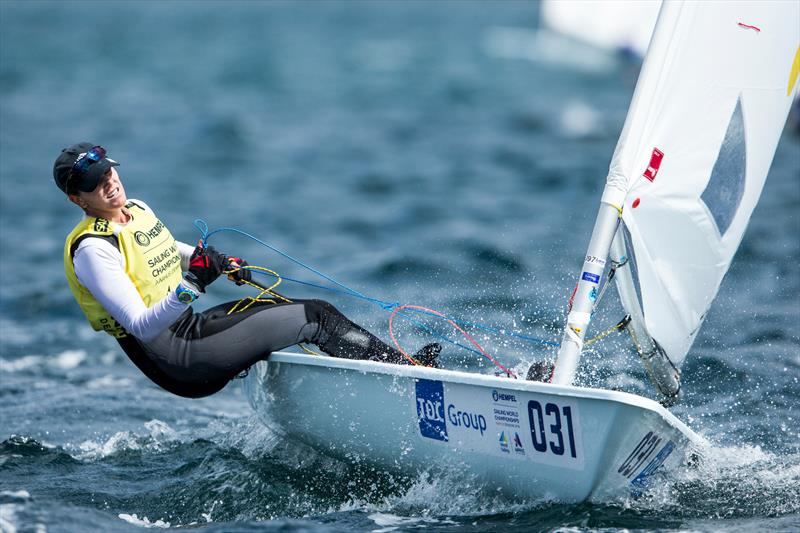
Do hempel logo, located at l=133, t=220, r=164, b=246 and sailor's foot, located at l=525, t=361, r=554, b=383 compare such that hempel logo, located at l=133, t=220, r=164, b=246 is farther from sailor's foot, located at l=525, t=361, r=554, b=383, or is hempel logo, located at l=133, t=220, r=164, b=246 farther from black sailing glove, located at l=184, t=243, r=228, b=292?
sailor's foot, located at l=525, t=361, r=554, b=383

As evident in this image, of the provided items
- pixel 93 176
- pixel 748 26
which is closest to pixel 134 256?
pixel 93 176

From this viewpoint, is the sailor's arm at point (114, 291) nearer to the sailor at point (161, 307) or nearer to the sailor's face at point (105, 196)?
the sailor at point (161, 307)

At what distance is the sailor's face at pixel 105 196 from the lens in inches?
128

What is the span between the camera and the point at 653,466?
3027mm

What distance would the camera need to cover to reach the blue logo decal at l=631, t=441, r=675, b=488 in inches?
118

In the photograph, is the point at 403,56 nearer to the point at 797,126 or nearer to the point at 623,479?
the point at 797,126

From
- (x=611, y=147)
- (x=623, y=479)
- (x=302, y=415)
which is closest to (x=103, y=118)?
(x=611, y=147)

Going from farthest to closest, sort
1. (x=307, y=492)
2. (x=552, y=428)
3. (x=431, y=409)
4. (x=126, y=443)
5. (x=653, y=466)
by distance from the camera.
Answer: (x=126, y=443)
(x=307, y=492)
(x=431, y=409)
(x=653, y=466)
(x=552, y=428)

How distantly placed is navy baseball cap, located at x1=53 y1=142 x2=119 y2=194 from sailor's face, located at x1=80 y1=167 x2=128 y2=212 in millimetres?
24

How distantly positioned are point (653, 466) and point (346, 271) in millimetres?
3877

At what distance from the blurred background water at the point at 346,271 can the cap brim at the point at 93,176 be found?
1026 mm

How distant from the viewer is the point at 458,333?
191 inches

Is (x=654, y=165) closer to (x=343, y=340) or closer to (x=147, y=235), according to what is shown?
(x=343, y=340)

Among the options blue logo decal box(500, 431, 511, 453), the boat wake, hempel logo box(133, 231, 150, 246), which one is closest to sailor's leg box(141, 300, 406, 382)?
hempel logo box(133, 231, 150, 246)
